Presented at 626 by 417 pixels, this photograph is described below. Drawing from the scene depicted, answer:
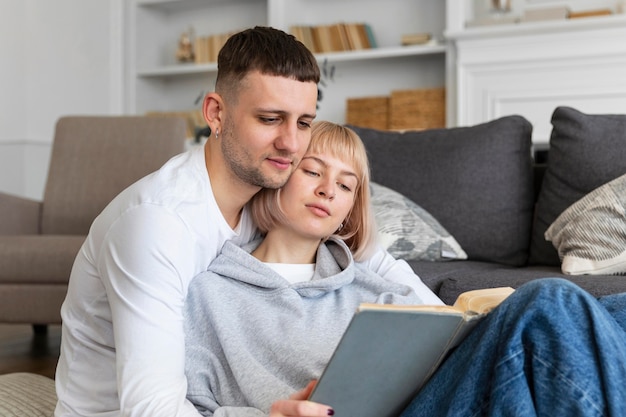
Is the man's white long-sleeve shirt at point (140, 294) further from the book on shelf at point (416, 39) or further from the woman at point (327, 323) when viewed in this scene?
the book on shelf at point (416, 39)

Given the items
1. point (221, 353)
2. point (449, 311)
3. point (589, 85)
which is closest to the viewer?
point (449, 311)

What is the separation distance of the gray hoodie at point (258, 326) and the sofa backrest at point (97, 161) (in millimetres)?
1969

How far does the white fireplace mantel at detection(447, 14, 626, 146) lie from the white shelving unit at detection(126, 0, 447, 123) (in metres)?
0.31

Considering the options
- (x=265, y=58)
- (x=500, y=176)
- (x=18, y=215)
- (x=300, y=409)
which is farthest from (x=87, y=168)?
(x=300, y=409)

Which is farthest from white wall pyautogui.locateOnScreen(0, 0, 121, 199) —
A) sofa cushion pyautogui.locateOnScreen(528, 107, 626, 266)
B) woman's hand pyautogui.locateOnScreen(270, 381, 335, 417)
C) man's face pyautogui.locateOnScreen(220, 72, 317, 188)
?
woman's hand pyautogui.locateOnScreen(270, 381, 335, 417)

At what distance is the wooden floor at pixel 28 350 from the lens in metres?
2.71

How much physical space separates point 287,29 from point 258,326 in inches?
152

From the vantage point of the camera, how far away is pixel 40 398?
5.73 feet

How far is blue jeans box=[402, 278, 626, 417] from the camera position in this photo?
0.95 metres

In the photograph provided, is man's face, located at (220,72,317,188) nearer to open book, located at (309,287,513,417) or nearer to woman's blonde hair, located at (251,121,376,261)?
woman's blonde hair, located at (251,121,376,261)

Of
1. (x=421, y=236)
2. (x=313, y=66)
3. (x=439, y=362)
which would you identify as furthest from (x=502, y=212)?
(x=439, y=362)

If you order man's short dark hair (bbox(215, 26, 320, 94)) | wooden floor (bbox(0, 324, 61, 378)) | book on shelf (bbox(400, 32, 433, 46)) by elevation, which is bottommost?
wooden floor (bbox(0, 324, 61, 378))

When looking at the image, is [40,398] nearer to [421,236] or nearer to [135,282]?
[135,282]

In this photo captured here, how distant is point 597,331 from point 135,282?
0.67 m
